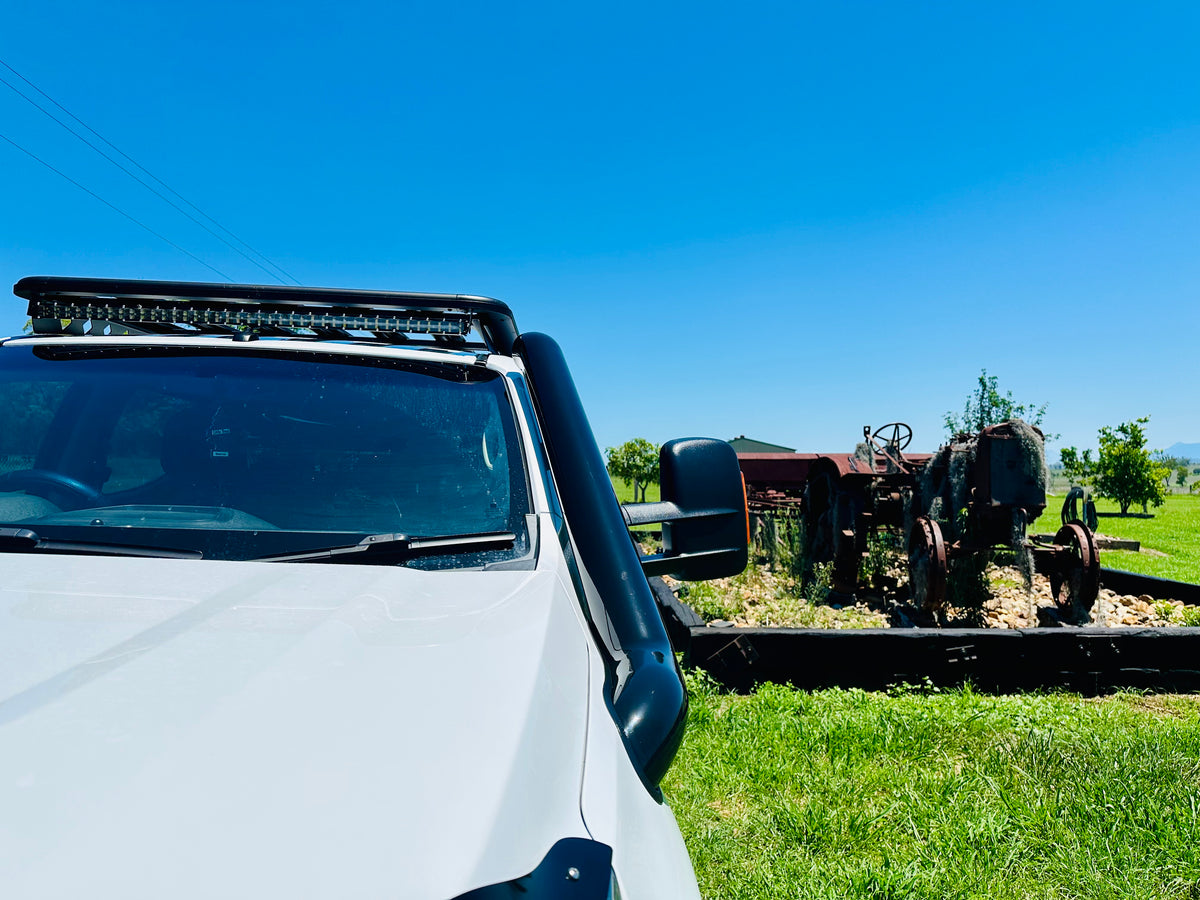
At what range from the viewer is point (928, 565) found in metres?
7.26

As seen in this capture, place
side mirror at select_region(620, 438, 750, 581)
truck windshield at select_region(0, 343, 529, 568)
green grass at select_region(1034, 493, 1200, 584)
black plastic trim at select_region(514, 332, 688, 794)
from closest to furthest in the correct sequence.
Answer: black plastic trim at select_region(514, 332, 688, 794)
truck windshield at select_region(0, 343, 529, 568)
side mirror at select_region(620, 438, 750, 581)
green grass at select_region(1034, 493, 1200, 584)

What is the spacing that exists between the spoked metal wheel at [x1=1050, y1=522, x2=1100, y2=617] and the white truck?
22.2 feet

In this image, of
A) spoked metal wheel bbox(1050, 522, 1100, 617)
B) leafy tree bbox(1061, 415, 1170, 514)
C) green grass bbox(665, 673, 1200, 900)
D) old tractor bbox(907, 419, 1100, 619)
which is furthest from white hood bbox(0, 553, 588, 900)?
leafy tree bbox(1061, 415, 1170, 514)

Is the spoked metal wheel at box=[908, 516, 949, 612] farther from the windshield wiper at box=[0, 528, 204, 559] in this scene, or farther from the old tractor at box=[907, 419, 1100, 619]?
the windshield wiper at box=[0, 528, 204, 559]

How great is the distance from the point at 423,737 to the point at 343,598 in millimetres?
386

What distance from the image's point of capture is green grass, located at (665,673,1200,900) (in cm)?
245

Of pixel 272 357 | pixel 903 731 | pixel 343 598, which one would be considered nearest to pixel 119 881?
pixel 343 598

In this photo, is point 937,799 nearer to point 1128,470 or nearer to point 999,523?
point 999,523

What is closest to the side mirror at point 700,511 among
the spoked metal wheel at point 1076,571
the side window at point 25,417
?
the side window at point 25,417

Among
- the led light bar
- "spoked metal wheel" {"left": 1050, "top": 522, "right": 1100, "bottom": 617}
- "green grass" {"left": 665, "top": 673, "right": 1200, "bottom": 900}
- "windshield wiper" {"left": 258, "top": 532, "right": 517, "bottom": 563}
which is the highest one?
the led light bar

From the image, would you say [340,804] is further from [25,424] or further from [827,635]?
[827,635]

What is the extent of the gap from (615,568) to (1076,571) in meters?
7.51

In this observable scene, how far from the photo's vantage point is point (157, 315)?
2127 millimetres

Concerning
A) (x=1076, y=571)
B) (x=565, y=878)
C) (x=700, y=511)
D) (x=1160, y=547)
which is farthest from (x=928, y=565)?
(x=1160, y=547)
